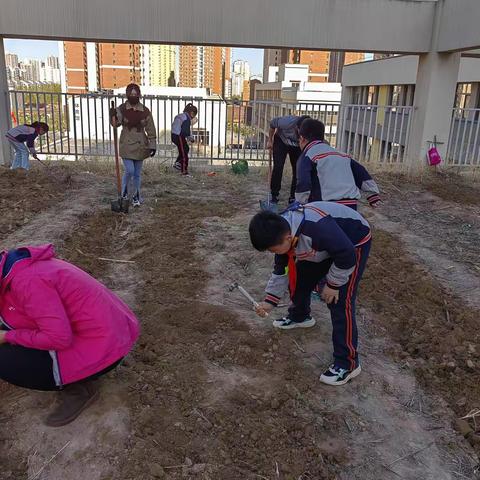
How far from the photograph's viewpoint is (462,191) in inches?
385

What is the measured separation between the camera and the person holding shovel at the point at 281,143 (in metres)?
6.83

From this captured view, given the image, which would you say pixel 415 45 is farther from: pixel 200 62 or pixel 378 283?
pixel 200 62

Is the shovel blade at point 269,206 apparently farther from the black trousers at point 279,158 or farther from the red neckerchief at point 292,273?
the red neckerchief at point 292,273

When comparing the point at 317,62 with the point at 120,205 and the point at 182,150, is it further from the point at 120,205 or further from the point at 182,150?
the point at 120,205

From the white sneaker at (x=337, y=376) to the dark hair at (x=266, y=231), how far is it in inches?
43.1

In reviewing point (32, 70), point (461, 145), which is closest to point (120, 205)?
point (461, 145)

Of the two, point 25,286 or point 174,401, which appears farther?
point 174,401

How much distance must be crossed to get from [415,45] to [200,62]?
10099 cm

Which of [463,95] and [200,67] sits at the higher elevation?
[200,67]

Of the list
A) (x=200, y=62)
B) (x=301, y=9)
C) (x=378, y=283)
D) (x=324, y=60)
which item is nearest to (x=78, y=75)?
(x=200, y=62)

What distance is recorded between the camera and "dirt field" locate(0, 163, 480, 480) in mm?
2611

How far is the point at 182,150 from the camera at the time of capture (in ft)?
34.8

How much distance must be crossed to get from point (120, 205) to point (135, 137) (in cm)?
100

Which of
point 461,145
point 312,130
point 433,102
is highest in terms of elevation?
point 433,102
